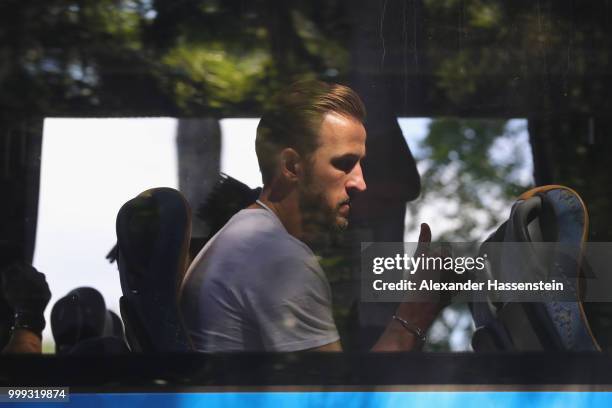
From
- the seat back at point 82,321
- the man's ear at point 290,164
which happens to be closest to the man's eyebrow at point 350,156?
the man's ear at point 290,164

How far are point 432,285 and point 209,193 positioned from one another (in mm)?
863

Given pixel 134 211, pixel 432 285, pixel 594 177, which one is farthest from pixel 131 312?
pixel 594 177

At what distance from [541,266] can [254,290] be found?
3.42 ft

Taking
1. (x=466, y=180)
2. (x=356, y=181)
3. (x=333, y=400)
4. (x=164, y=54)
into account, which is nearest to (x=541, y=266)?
(x=466, y=180)

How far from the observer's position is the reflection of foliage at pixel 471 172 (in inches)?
120

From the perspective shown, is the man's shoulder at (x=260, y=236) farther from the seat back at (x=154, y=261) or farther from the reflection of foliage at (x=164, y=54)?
the reflection of foliage at (x=164, y=54)

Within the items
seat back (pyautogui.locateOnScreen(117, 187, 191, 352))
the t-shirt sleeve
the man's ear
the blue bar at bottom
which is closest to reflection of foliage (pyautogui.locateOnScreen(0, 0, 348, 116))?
the man's ear

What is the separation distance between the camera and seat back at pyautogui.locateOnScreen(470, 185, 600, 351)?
3.09 meters

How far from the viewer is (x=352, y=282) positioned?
303 cm

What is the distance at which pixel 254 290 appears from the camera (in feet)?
9.78

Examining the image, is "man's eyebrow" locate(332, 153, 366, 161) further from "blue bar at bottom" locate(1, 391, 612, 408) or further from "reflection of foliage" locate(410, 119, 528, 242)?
"blue bar at bottom" locate(1, 391, 612, 408)

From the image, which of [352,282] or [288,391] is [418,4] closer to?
[352,282]

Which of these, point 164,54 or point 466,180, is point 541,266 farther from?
point 164,54

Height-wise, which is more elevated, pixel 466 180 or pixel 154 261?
pixel 466 180
